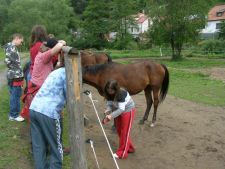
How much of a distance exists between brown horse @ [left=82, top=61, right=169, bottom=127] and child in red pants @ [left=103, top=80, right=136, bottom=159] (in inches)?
61.1

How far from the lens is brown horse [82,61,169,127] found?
7.87 m

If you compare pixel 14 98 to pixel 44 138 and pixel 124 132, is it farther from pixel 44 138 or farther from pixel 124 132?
pixel 44 138

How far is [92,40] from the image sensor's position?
59.8m

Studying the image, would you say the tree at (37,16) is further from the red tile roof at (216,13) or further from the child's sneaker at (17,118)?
the child's sneaker at (17,118)

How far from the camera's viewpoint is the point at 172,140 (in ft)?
24.5

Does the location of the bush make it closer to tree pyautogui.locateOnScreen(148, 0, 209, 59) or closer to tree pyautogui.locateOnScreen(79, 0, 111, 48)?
tree pyautogui.locateOnScreen(148, 0, 209, 59)

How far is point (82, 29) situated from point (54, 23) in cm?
469

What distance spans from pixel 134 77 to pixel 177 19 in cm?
2306

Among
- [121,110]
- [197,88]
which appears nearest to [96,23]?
[197,88]

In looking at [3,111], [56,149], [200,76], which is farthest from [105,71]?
[200,76]

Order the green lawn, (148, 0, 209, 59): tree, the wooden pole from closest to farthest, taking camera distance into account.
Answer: the wooden pole < the green lawn < (148, 0, 209, 59): tree

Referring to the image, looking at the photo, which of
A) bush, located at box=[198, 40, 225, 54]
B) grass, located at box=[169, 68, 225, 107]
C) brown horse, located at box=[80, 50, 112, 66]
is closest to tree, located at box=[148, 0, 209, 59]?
bush, located at box=[198, 40, 225, 54]

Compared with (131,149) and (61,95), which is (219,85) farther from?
(61,95)

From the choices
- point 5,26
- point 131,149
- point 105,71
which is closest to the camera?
point 131,149
